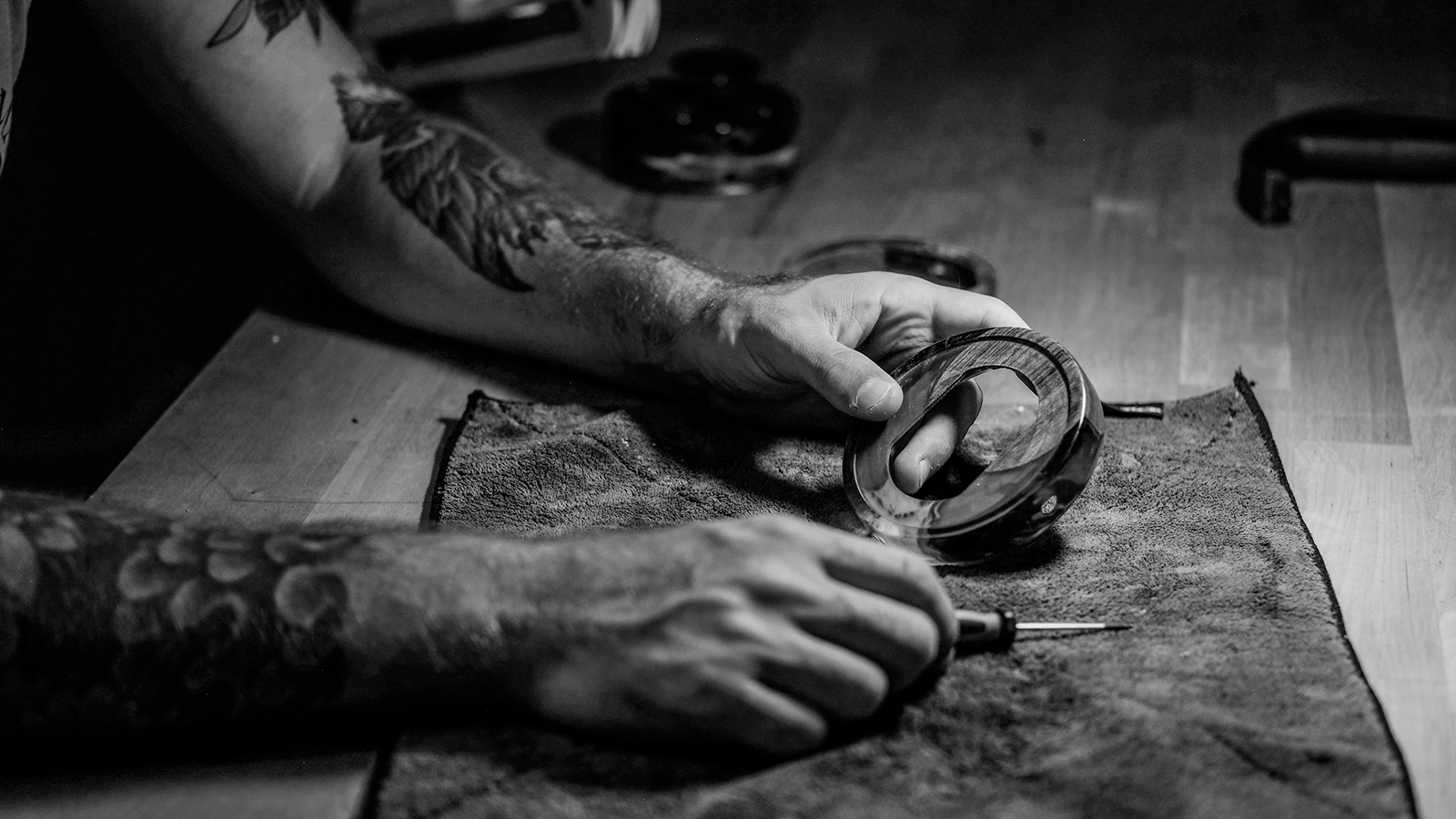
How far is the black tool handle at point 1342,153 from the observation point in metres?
1.60

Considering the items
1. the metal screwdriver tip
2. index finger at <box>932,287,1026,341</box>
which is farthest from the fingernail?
the metal screwdriver tip

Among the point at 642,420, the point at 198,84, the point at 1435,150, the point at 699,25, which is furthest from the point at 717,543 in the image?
the point at 699,25

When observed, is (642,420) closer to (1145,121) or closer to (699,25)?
(1145,121)

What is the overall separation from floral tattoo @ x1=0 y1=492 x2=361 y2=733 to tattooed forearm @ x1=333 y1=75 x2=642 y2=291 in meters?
0.53

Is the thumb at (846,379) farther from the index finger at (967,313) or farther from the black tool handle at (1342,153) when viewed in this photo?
the black tool handle at (1342,153)

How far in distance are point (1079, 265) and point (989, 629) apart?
0.76m

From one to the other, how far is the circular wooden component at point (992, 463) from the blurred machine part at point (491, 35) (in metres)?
1.10

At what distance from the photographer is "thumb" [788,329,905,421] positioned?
98 centimetres

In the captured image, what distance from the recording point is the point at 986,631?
32.8 inches

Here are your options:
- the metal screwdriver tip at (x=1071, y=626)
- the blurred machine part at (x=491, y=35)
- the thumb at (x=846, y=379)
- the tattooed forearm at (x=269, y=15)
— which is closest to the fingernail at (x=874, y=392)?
the thumb at (x=846, y=379)

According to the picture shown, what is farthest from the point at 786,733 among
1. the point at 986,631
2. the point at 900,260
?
the point at 900,260

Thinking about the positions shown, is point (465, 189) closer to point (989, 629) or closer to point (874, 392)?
point (874, 392)

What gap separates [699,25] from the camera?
2264mm

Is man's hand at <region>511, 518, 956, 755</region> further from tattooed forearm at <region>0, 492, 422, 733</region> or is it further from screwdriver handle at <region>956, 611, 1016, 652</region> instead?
tattooed forearm at <region>0, 492, 422, 733</region>
